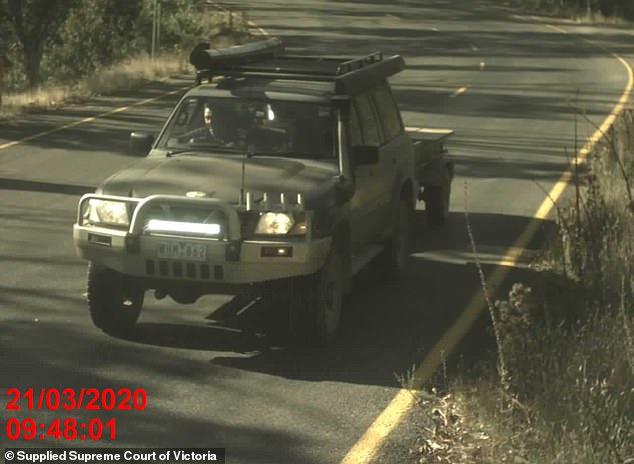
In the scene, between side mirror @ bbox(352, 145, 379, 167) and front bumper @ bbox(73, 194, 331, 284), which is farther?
side mirror @ bbox(352, 145, 379, 167)

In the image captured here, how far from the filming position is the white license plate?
9.58 metres

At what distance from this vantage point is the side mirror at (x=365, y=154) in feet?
35.5

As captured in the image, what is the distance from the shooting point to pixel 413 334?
35.5ft

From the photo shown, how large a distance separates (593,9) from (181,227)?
59.0 meters

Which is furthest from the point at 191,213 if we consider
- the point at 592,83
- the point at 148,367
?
the point at 592,83

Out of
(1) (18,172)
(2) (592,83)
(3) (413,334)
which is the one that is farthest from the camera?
(2) (592,83)

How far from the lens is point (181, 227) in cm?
966

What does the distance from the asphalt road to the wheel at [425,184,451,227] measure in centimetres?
20

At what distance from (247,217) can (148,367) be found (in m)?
1.15

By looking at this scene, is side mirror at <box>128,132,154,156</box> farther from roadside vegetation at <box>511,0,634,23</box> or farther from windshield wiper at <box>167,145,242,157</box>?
roadside vegetation at <box>511,0,634,23</box>

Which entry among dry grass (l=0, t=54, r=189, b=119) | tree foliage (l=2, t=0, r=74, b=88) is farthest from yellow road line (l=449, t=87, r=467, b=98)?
tree foliage (l=2, t=0, r=74, b=88)

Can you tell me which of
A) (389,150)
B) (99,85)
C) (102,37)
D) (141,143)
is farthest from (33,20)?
(141,143)

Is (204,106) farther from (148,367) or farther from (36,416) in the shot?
(36,416)
